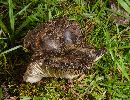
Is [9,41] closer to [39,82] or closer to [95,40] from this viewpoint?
[39,82]

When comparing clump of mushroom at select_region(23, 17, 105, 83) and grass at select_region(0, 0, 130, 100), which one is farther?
grass at select_region(0, 0, 130, 100)

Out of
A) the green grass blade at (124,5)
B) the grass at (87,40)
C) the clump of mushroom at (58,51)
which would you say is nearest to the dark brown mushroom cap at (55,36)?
the clump of mushroom at (58,51)

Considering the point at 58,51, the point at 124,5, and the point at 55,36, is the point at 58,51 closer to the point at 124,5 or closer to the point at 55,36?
the point at 55,36

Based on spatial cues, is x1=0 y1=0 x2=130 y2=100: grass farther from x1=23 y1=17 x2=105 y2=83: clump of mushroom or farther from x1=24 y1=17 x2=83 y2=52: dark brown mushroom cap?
x1=24 y1=17 x2=83 y2=52: dark brown mushroom cap

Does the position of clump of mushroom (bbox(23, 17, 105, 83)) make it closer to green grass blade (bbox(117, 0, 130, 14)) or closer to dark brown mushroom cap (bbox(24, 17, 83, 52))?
dark brown mushroom cap (bbox(24, 17, 83, 52))

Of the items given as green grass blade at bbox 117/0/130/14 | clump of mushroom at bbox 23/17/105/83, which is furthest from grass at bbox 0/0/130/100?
clump of mushroom at bbox 23/17/105/83

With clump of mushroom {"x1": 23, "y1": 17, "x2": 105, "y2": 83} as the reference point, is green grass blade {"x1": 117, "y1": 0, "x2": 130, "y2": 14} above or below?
above

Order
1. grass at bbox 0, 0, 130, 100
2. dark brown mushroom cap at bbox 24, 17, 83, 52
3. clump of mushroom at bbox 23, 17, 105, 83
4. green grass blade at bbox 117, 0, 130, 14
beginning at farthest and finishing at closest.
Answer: green grass blade at bbox 117, 0, 130, 14 → grass at bbox 0, 0, 130, 100 → dark brown mushroom cap at bbox 24, 17, 83, 52 → clump of mushroom at bbox 23, 17, 105, 83

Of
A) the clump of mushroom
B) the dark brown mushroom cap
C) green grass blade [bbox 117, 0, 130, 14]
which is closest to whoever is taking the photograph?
the clump of mushroom

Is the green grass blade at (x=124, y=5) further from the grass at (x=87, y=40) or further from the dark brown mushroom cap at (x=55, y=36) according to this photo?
the dark brown mushroom cap at (x=55, y=36)
